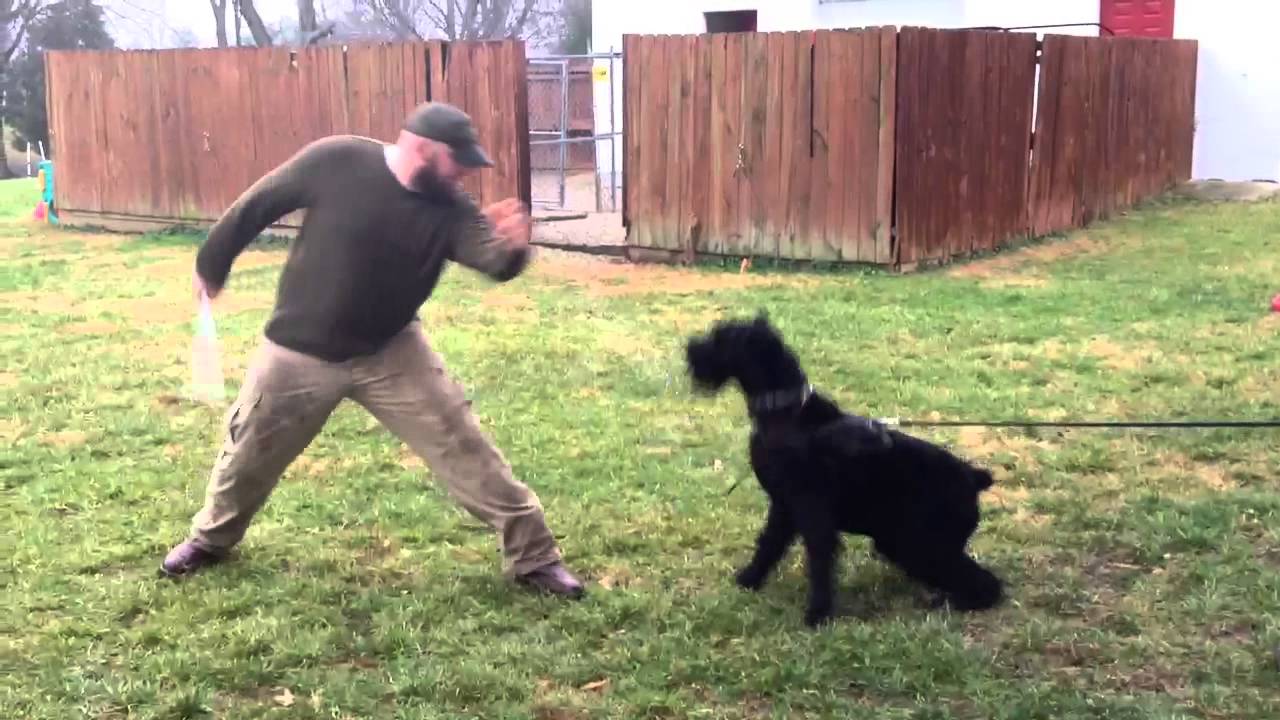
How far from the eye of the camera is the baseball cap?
12.6ft

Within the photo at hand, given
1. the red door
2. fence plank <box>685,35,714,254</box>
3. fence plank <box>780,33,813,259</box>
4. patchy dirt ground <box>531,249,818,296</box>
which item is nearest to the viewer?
patchy dirt ground <box>531,249,818,296</box>

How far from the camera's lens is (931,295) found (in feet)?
31.7

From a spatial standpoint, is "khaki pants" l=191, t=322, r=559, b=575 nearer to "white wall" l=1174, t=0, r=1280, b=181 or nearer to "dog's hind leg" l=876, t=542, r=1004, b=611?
"dog's hind leg" l=876, t=542, r=1004, b=611

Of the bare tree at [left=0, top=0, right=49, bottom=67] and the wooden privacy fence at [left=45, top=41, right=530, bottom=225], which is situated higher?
the bare tree at [left=0, top=0, right=49, bottom=67]

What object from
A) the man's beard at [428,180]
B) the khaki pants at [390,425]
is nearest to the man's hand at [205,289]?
the khaki pants at [390,425]

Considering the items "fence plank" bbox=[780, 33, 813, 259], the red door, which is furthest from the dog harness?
the red door

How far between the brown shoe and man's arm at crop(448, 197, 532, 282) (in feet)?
3.31

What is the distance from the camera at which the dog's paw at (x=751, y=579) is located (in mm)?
4258

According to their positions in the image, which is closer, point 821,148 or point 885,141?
point 885,141

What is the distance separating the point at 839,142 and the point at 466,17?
110 feet

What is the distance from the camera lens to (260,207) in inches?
158

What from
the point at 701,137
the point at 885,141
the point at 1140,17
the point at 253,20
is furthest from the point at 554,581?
the point at 253,20

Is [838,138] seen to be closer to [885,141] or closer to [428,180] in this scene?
[885,141]

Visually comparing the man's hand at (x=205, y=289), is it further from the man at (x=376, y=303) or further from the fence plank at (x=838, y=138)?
the fence plank at (x=838, y=138)
